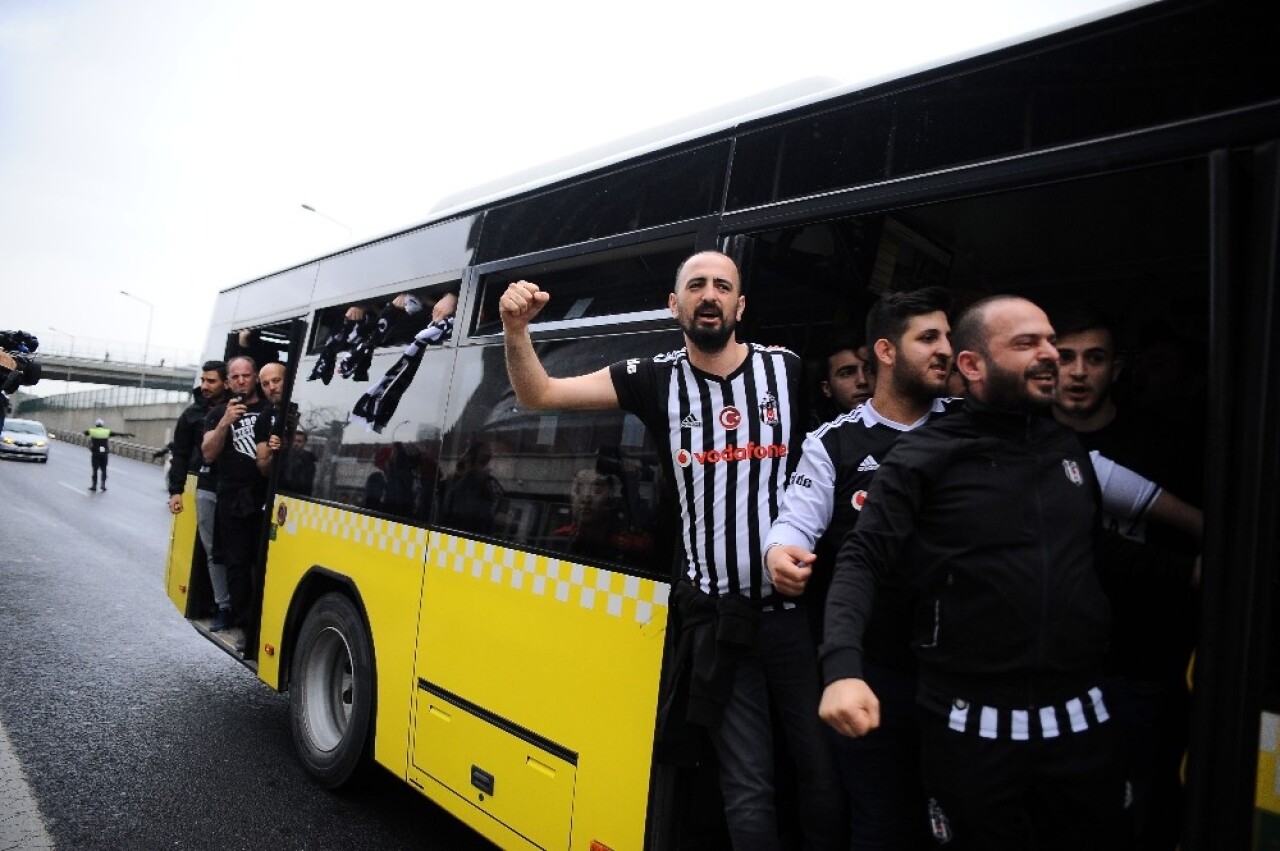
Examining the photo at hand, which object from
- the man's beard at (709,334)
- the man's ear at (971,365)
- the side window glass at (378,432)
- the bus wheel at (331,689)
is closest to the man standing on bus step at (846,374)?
the man's beard at (709,334)

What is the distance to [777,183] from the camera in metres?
2.61

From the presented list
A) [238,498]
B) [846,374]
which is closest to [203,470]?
[238,498]

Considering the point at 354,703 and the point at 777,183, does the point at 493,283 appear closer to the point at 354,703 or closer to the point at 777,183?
the point at 777,183

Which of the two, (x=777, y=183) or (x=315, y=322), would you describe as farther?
(x=315, y=322)

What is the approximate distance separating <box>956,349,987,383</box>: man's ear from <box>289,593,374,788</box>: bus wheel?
3158 millimetres

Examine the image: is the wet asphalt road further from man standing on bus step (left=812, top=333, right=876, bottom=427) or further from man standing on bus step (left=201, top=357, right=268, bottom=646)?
man standing on bus step (left=812, top=333, right=876, bottom=427)

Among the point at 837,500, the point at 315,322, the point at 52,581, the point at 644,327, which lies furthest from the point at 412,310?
the point at 52,581

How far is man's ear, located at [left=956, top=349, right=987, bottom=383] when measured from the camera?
2.04 meters

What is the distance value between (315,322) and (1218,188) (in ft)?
15.2

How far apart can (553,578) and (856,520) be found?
122cm

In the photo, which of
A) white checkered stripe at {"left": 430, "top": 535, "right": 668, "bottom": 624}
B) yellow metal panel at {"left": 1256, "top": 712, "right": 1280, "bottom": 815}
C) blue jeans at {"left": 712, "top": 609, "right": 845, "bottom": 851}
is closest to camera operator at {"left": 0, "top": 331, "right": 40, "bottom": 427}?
white checkered stripe at {"left": 430, "top": 535, "right": 668, "bottom": 624}

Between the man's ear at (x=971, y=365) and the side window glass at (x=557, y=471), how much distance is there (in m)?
0.95

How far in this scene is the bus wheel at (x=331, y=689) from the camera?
4.05 meters

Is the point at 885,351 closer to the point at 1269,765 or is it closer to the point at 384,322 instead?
the point at 1269,765
